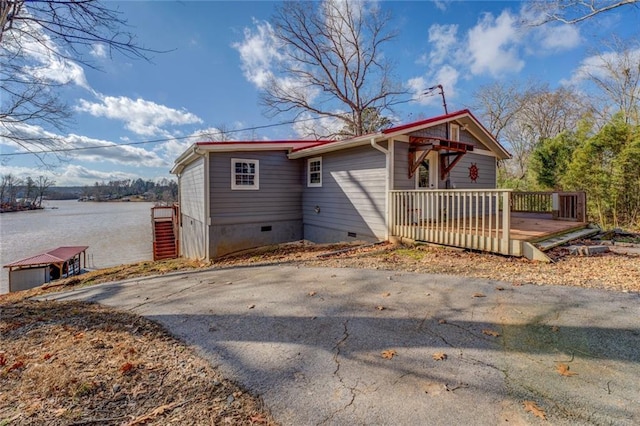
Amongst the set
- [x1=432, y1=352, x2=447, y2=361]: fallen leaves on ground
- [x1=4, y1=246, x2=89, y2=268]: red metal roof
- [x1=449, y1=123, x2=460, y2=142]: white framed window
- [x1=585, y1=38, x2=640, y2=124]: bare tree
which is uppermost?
[x1=585, y1=38, x2=640, y2=124]: bare tree

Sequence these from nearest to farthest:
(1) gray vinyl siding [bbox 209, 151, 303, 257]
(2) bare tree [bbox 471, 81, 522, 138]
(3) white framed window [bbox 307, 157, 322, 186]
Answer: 1. (1) gray vinyl siding [bbox 209, 151, 303, 257]
2. (3) white framed window [bbox 307, 157, 322, 186]
3. (2) bare tree [bbox 471, 81, 522, 138]

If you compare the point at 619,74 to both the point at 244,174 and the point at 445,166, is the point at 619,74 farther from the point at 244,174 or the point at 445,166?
the point at 244,174

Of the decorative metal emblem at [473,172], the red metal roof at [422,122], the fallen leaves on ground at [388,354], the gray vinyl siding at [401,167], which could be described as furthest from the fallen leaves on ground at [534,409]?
the decorative metal emblem at [473,172]

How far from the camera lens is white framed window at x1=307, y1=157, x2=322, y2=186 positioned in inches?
393

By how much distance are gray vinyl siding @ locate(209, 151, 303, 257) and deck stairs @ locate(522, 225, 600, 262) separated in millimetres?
7128

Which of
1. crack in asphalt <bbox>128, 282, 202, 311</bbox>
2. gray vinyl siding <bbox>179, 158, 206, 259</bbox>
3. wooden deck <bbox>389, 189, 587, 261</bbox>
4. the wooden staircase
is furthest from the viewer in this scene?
the wooden staircase

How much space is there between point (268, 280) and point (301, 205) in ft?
19.6

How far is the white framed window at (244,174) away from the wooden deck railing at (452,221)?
185 inches

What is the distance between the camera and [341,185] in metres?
9.14

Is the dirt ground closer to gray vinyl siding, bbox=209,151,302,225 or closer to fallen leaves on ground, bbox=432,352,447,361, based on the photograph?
fallen leaves on ground, bbox=432,352,447,361

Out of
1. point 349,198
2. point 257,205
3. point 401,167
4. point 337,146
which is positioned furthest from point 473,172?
point 257,205

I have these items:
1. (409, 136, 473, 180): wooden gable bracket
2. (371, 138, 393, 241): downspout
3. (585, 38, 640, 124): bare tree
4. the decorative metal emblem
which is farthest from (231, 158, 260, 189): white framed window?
(585, 38, 640, 124): bare tree

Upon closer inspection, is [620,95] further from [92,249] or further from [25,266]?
[92,249]

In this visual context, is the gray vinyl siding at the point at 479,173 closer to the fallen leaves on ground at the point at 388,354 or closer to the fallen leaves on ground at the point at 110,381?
the fallen leaves on ground at the point at 388,354
